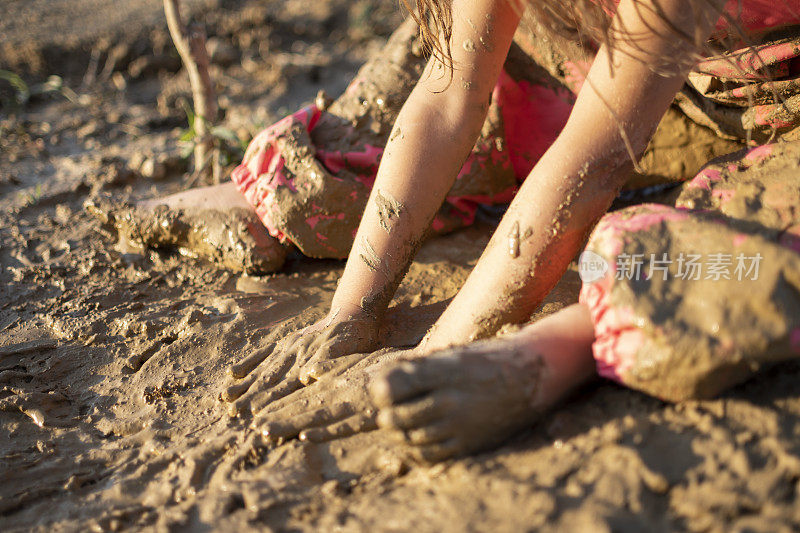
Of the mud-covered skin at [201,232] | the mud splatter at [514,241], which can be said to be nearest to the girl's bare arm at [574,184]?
the mud splatter at [514,241]

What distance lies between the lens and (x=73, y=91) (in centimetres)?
372

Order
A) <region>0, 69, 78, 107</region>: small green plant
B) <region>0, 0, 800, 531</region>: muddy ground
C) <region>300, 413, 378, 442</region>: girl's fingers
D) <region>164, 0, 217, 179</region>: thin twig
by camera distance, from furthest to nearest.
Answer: <region>0, 69, 78, 107</region>: small green plant < <region>164, 0, 217, 179</region>: thin twig < <region>300, 413, 378, 442</region>: girl's fingers < <region>0, 0, 800, 531</region>: muddy ground

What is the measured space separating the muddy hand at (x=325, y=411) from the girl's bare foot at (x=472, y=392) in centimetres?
16

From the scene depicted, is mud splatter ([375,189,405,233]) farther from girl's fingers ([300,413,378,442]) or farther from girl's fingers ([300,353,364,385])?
girl's fingers ([300,413,378,442])

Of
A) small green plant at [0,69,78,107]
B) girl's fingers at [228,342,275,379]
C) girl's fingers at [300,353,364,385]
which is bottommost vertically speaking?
girl's fingers at [228,342,275,379]

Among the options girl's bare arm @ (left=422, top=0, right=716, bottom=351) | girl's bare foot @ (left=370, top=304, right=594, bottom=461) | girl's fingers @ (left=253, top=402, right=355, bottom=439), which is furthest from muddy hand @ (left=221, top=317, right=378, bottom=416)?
girl's bare foot @ (left=370, top=304, right=594, bottom=461)

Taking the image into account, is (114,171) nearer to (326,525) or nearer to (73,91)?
(73,91)

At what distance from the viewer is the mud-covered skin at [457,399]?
3.31 ft

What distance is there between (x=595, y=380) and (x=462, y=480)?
1.15 feet

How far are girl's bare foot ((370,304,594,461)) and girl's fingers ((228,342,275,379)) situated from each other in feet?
1.73

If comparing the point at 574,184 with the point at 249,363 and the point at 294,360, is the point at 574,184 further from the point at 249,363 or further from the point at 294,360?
the point at 249,363

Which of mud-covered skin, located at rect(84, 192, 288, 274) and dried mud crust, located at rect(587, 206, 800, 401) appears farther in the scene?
mud-covered skin, located at rect(84, 192, 288, 274)

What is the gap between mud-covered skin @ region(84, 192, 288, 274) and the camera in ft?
6.35

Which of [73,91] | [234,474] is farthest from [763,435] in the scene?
[73,91]
